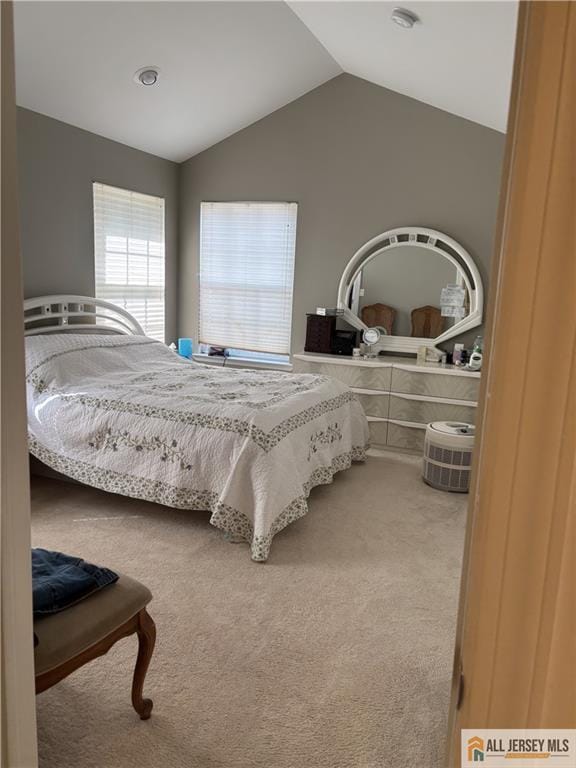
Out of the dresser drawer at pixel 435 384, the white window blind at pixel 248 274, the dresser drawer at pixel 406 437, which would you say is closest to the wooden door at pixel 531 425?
the dresser drawer at pixel 435 384

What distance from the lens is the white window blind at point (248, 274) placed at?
5344 mm

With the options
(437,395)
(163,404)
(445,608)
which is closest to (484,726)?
(445,608)

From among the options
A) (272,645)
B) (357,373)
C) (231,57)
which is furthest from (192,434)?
(231,57)

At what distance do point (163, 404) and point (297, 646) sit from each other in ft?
5.07

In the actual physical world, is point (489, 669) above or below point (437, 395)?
above

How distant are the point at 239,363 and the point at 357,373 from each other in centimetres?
135

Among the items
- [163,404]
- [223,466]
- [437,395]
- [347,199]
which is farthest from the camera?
[347,199]

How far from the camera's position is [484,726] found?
0.58 meters

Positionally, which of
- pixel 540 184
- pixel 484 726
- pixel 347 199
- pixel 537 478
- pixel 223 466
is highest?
pixel 347 199

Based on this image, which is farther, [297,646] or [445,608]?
[445,608]

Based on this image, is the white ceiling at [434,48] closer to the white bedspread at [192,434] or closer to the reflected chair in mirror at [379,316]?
the reflected chair in mirror at [379,316]

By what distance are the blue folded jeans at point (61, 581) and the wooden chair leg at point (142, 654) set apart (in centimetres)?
17

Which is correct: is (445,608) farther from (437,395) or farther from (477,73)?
(477,73)

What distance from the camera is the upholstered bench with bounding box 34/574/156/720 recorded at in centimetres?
146
